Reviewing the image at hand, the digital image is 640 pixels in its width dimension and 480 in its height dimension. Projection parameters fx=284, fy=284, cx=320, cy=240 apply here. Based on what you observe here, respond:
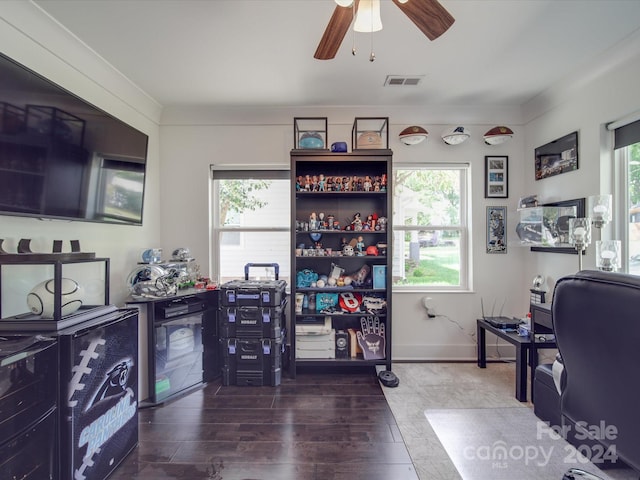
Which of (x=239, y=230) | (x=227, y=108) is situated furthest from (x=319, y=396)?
(x=227, y=108)

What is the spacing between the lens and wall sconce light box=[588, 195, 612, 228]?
2010 mm

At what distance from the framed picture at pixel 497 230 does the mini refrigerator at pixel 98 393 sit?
10.8 ft

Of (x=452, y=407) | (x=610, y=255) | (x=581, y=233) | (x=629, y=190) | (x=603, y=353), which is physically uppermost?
(x=629, y=190)

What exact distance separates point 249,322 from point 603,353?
2.29 metres

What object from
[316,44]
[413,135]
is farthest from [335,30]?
[413,135]

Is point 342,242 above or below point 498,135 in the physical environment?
below

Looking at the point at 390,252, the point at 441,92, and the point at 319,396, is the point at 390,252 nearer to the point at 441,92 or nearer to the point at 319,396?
the point at 319,396

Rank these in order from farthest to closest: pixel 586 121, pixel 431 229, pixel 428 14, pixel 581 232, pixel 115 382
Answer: pixel 431 229 → pixel 586 121 → pixel 581 232 → pixel 115 382 → pixel 428 14

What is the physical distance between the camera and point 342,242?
305 cm

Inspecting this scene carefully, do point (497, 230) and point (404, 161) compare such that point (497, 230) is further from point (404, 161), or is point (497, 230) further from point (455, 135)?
point (404, 161)

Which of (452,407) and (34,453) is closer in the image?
(34,453)

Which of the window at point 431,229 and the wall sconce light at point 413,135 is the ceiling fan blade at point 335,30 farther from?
the window at point 431,229

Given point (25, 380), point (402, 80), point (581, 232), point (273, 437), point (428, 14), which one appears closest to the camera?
point (25, 380)

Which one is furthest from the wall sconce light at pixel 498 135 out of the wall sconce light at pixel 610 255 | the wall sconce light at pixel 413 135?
the wall sconce light at pixel 610 255
